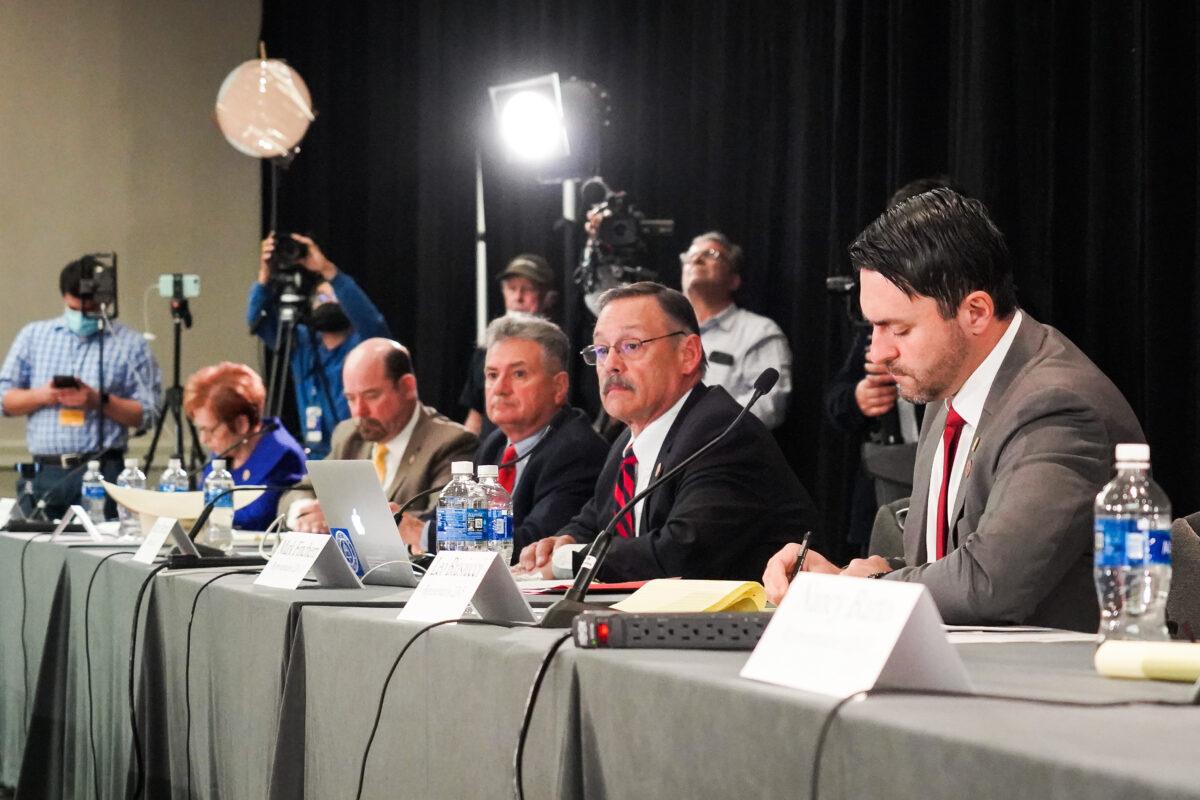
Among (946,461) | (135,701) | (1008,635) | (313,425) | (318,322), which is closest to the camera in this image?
(1008,635)

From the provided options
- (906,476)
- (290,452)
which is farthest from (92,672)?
(906,476)

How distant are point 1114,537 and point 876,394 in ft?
7.24

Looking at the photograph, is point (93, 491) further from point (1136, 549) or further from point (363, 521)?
point (1136, 549)

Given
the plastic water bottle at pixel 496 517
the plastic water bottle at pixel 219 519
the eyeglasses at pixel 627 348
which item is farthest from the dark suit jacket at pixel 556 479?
the plastic water bottle at pixel 219 519

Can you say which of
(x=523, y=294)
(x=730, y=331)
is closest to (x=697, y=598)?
(x=730, y=331)

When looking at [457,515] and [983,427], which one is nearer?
[983,427]

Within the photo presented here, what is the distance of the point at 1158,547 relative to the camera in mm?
1446

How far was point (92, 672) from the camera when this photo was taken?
2.68 m

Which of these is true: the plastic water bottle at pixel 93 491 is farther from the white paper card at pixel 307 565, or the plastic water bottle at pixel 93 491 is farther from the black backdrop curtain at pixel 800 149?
the white paper card at pixel 307 565

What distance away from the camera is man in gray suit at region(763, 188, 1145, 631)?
5.60 feet

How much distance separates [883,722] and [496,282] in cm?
564

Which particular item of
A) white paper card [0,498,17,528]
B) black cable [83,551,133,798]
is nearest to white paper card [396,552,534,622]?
black cable [83,551,133,798]

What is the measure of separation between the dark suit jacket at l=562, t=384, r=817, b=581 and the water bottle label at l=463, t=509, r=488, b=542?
227 mm

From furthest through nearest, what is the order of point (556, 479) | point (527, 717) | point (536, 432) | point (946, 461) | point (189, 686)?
point (536, 432) < point (556, 479) < point (189, 686) < point (946, 461) < point (527, 717)
